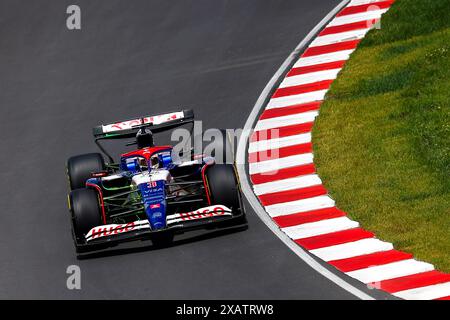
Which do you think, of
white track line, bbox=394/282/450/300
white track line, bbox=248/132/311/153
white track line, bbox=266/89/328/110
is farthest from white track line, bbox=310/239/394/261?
white track line, bbox=266/89/328/110

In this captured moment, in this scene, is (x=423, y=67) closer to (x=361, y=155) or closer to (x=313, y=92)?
(x=313, y=92)

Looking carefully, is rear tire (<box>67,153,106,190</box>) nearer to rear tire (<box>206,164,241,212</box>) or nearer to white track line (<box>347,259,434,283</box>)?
rear tire (<box>206,164,241,212</box>)

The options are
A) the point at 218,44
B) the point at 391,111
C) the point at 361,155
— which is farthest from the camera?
the point at 218,44

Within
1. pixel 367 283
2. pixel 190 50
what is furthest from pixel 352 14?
pixel 367 283

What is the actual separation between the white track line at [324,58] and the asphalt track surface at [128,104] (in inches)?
21.7

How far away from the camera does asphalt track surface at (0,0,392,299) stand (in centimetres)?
1670

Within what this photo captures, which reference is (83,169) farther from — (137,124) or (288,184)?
(288,184)

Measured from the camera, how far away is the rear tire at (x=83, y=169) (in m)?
19.3

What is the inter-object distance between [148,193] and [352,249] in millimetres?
2856

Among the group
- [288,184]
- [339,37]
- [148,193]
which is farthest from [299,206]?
[339,37]

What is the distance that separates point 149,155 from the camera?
1881 centimetres

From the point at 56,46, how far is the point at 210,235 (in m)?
10.6

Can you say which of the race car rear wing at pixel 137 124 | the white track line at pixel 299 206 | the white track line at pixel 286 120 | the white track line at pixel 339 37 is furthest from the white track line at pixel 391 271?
the white track line at pixel 339 37

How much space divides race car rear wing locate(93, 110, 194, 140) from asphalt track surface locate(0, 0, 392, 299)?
143 cm
